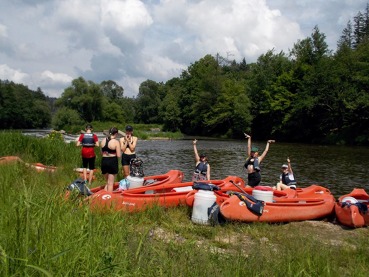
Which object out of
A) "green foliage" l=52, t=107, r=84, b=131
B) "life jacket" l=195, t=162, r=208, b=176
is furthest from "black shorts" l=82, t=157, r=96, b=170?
"green foliage" l=52, t=107, r=84, b=131

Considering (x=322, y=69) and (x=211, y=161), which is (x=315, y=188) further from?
(x=322, y=69)

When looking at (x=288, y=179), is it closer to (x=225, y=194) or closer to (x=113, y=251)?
(x=225, y=194)

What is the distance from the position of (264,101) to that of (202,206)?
42.7m

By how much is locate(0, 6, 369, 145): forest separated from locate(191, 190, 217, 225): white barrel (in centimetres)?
2858

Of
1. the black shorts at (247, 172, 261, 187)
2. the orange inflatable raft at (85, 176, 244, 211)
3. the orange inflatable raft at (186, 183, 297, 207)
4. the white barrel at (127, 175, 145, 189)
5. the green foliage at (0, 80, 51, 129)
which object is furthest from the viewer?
the green foliage at (0, 80, 51, 129)

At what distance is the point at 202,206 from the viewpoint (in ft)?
21.9

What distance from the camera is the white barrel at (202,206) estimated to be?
6.62 m

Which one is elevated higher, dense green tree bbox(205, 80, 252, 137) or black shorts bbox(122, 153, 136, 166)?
dense green tree bbox(205, 80, 252, 137)

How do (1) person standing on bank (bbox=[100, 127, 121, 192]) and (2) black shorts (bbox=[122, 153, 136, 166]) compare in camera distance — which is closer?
(1) person standing on bank (bbox=[100, 127, 121, 192])

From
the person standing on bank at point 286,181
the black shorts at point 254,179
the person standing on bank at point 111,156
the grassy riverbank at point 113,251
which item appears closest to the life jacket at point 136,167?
the person standing on bank at point 111,156

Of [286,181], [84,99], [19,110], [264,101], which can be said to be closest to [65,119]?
[84,99]

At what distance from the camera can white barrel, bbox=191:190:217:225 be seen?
21.7ft

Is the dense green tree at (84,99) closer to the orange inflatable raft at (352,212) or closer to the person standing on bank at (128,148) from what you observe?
the person standing on bank at (128,148)

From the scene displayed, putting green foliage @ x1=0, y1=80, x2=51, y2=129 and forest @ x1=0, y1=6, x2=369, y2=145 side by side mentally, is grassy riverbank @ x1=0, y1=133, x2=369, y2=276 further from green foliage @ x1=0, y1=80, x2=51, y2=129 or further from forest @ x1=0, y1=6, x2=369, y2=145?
green foliage @ x1=0, y1=80, x2=51, y2=129
